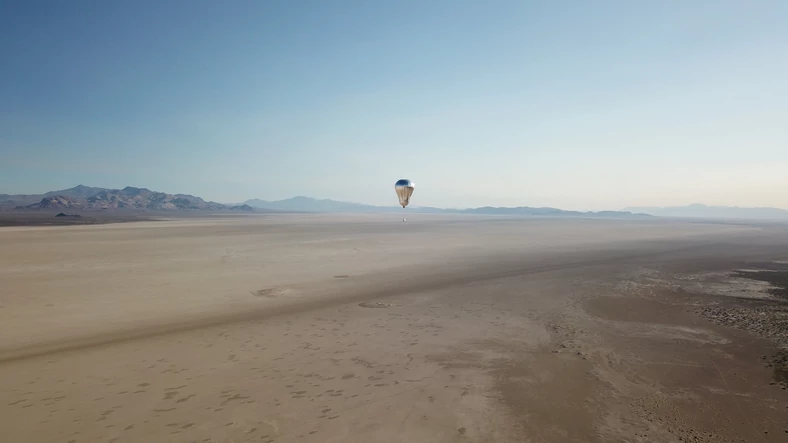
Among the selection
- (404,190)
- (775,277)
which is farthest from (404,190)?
(775,277)

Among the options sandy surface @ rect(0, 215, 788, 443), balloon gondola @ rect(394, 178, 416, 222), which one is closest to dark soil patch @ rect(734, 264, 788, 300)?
sandy surface @ rect(0, 215, 788, 443)

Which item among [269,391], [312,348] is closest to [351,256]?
[312,348]

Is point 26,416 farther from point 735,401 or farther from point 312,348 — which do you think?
point 735,401

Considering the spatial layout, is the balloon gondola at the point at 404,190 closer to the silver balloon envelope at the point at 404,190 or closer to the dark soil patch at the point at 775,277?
the silver balloon envelope at the point at 404,190

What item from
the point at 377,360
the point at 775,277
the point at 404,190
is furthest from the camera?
the point at 404,190

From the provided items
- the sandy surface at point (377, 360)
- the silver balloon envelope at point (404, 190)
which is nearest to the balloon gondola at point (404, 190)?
the silver balloon envelope at point (404, 190)

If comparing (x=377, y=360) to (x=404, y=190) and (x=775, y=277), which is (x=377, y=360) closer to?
(x=775, y=277)
